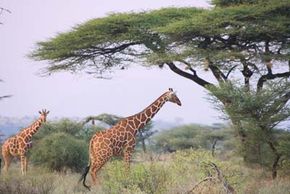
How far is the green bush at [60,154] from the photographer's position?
12.7m

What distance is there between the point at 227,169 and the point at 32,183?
2962 millimetres

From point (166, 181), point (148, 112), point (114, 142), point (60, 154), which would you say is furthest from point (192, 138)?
point (166, 181)

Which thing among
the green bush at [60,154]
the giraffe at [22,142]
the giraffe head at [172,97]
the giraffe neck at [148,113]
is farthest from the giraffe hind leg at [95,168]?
the green bush at [60,154]

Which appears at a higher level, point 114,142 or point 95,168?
point 114,142

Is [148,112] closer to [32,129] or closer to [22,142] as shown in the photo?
[32,129]

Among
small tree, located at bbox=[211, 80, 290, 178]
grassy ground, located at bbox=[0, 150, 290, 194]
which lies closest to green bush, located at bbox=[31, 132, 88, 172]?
grassy ground, located at bbox=[0, 150, 290, 194]

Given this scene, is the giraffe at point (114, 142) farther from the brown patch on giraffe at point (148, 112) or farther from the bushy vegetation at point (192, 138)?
the bushy vegetation at point (192, 138)

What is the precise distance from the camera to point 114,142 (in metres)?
9.70

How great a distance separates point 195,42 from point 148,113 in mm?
3553

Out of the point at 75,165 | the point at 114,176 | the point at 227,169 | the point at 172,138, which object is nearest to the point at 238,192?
the point at 227,169

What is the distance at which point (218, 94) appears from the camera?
34.8ft

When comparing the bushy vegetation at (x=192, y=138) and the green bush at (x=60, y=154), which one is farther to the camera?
the bushy vegetation at (x=192, y=138)

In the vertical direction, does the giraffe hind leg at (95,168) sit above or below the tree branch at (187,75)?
below

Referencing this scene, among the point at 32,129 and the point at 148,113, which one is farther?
the point at 32,129
